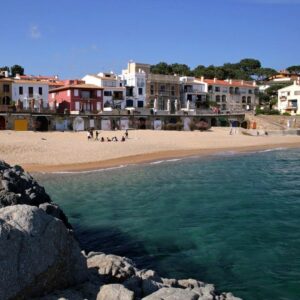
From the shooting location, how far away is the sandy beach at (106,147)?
3949cm

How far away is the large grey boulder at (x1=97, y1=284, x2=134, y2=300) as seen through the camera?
25.1 ft

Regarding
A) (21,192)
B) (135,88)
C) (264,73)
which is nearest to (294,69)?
(264,73)

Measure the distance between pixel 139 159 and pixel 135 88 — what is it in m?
52.3

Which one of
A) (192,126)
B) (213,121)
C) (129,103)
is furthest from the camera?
A: (129,103)

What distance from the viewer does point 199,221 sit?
1905cm

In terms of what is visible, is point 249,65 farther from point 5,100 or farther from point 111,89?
point 5,100

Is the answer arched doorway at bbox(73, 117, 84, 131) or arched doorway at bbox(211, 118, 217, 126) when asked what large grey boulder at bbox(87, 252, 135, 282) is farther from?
arched doorway at bbox(211, 118, 217, 126)

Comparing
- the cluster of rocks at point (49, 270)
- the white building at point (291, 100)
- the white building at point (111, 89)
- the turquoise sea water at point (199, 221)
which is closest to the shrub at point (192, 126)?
the white building at point (111, 89)

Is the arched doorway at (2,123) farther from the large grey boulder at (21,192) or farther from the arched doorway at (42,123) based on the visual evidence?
the large grey boulder at (21,192)

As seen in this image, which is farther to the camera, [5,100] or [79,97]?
[79,97]

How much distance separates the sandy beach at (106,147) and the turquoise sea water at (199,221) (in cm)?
621

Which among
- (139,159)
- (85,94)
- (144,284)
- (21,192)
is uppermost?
(85,94)

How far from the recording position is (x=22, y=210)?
783 centimetres

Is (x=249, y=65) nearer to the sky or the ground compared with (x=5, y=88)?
nearer to the sky
